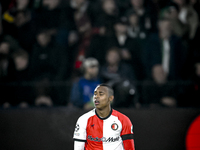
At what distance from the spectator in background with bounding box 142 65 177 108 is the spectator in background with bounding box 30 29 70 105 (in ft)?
5.18

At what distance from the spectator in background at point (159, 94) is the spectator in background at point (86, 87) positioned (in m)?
0.87

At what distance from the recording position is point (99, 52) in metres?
5.15

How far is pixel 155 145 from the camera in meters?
4.36

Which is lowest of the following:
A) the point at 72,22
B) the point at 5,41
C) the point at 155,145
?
the point at 155,145

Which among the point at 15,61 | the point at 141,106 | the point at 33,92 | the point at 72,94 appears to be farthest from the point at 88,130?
the point at 15,61

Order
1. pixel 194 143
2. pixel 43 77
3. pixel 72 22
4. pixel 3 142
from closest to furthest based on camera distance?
pixel 194 143, pixel 3 142, pixel 43 77, pixel 72 22

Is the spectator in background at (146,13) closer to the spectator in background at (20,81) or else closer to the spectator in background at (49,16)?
the spectator in background at (49,16)

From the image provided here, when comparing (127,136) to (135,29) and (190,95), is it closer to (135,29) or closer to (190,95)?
(190,95)

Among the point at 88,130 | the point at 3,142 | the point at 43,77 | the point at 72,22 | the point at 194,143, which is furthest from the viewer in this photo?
the point at 72,22

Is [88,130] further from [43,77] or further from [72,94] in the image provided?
[43,77]

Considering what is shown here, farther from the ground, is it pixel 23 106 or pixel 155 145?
pixel 23 106

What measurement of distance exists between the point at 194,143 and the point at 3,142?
313 centimetres

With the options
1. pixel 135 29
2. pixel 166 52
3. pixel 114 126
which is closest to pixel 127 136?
pixel 114 126

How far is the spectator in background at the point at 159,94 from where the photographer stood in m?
4.39
